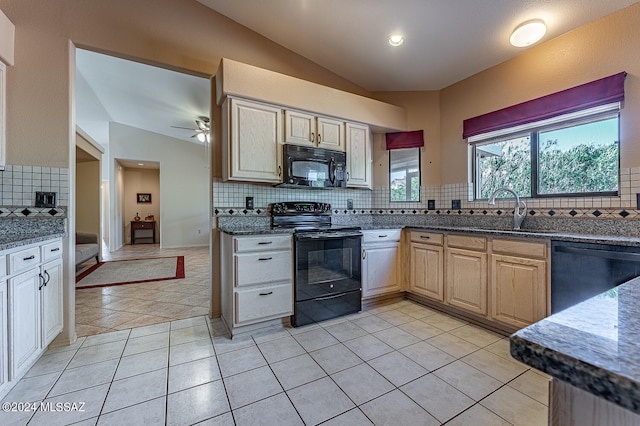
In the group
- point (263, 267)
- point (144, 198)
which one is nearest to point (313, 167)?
point (263, 267)

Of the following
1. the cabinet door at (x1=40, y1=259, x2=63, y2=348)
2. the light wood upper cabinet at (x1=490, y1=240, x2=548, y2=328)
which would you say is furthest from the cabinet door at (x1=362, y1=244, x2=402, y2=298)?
the cabinet door at (x1=40, y1=259, x2=63, y2=348)

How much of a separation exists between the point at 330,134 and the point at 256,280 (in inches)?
66.8

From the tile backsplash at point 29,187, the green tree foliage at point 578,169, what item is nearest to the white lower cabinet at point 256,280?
the tile backsplash at point 29,187

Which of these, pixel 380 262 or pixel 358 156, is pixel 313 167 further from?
pixel 380 262

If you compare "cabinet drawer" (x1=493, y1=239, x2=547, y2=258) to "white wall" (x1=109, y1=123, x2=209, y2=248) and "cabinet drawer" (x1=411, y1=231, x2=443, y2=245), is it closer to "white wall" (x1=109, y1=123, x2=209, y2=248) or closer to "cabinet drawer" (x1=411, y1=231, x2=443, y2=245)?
"cabinet drawer" (x1=411, y1=231, x2=443, y2=245)

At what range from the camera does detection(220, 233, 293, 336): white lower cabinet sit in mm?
2201

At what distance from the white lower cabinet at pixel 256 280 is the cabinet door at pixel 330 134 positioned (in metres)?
1.14

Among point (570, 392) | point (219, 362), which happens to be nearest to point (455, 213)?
point (219, 362)

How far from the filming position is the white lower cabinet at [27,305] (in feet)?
4.77

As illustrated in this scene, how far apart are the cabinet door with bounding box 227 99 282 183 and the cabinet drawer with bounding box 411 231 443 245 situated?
157 centimetres

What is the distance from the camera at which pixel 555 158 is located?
2.55 meters

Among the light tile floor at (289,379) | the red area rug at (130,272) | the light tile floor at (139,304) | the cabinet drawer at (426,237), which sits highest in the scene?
the cabinet drawer at (426,237)

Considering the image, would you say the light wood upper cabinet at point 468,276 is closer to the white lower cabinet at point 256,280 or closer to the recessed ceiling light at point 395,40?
the white lower cabinet at point 256,280

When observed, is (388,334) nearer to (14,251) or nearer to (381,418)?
(381,418)
